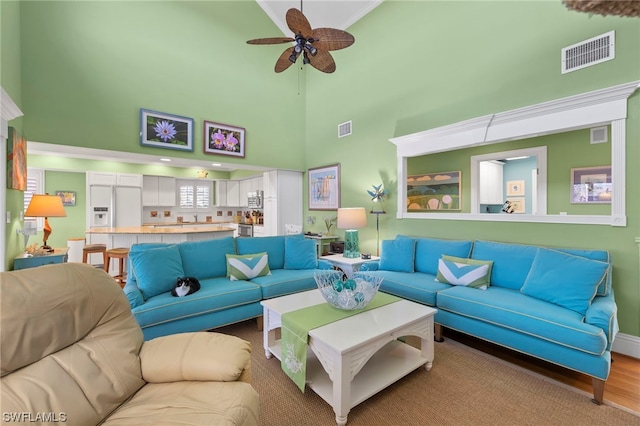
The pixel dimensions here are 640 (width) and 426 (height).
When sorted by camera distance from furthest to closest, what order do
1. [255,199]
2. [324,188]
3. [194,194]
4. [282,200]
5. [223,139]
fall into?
1. [194,194]
2. [255,199]
3. [282,200]
4. [324,188]
5. [223,139]

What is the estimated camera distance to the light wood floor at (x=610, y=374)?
6.19 feet

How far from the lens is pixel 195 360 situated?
1.35 m

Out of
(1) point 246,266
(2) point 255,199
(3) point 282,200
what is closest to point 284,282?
(1) point 246,266

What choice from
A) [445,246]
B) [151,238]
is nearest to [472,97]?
[445,246]

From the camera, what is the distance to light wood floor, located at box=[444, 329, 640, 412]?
6.19 feet

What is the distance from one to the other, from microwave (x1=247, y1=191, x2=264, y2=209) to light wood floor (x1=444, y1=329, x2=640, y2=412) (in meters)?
5.55

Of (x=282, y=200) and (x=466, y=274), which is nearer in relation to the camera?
(x=466, y=274)

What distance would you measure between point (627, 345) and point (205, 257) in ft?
13.7

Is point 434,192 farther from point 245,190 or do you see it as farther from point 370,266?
point 245,190

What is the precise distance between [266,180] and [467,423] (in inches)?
199

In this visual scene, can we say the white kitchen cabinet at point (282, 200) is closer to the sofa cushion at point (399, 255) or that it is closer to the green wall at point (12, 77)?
the sofa cushion at point (399, 255)

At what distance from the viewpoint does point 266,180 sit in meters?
5.86

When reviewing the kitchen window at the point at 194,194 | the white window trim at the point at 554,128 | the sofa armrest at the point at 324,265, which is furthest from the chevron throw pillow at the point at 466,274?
the kitchen window at the point at 194,194

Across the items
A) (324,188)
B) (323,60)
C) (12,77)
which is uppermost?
(323,60)
